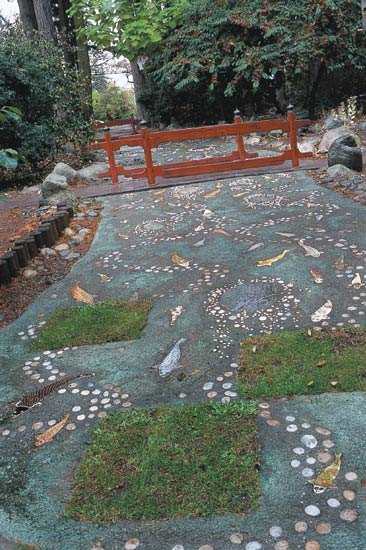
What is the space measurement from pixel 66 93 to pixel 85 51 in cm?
435

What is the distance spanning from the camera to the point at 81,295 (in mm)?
3971

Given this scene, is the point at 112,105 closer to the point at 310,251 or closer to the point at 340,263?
the point at 310,251

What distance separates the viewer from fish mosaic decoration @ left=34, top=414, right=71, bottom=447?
234 centimetres

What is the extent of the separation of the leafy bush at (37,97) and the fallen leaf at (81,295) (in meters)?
4.61

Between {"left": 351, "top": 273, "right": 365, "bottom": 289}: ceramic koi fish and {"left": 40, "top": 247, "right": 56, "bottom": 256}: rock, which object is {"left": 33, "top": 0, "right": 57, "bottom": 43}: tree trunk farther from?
{"left": 351, "top": 273, "right": 365, "bottom": 289}: ceramic koi fish

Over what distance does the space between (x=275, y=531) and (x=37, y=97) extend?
855 centimetres

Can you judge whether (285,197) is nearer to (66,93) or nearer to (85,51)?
(66,93)

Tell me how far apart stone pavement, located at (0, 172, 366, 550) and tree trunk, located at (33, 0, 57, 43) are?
8330 millimetres

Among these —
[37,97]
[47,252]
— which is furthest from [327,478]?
[37,97]

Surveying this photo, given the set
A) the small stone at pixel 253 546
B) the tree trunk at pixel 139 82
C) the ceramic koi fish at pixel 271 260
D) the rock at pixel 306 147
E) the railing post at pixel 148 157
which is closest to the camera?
the small stone at pixel 253 546

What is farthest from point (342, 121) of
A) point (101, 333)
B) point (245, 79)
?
point (101, 333)

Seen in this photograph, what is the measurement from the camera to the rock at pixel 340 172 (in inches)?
248

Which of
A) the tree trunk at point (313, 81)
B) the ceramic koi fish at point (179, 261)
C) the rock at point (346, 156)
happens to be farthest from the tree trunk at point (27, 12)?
the ceramic koi fish at point (179, 261)

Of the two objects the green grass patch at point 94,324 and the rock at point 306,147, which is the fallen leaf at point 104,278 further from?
the rock at point 306,147
